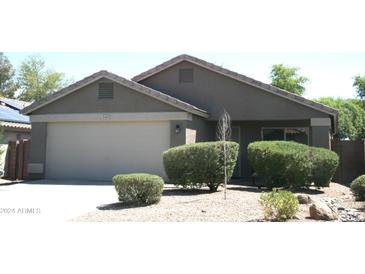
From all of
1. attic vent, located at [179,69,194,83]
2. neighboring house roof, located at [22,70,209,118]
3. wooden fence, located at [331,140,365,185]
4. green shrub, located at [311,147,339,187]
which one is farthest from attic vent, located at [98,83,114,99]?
wooden fence, located at [331,140,365,185]

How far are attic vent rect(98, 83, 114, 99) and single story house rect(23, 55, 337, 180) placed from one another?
0.14ft

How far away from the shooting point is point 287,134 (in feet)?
65.3

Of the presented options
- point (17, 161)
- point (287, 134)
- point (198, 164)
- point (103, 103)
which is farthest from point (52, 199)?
point (287, 134)

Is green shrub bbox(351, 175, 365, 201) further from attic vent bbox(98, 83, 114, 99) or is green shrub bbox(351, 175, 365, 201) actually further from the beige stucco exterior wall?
attic vent bbox(98, 83, 114, 99)

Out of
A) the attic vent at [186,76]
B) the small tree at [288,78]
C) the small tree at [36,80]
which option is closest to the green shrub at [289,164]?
the attic vent at [186,76]

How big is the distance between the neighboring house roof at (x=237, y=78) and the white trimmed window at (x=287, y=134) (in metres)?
2.14

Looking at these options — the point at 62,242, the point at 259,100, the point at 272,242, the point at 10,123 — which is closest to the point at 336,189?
the point at 259,100

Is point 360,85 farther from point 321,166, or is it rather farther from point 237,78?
point 321,166

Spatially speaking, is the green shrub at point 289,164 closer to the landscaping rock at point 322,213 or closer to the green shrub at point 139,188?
the green shrub at point 139,188

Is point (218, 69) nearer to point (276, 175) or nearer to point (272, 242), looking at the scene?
point (276, 175)

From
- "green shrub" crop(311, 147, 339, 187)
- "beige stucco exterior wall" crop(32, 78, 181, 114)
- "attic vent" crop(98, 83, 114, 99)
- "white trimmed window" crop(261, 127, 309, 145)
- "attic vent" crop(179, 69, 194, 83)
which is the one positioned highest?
"attic vent" crop(179, 69, 194, 83)

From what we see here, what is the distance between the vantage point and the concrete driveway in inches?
363

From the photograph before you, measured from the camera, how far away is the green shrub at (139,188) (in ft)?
33.8

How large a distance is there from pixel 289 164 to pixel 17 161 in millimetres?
12221
